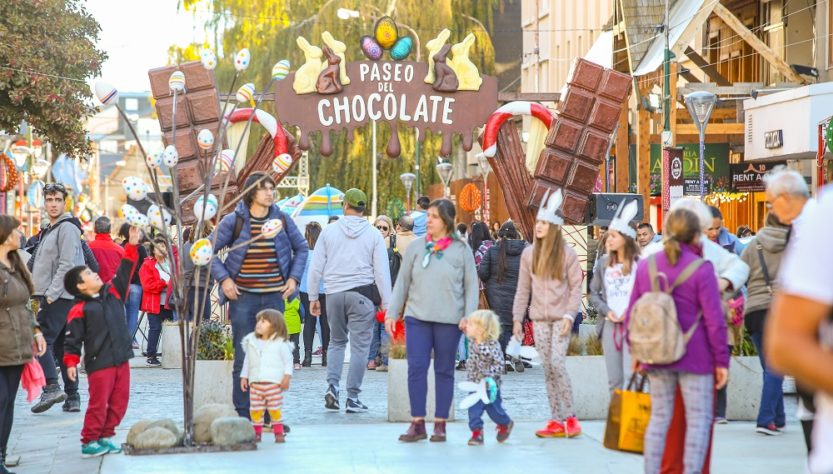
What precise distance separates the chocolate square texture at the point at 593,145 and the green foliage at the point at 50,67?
9.20 m

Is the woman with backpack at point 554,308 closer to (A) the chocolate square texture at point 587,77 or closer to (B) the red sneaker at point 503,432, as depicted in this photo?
(B) the red sneaker at point 503,432

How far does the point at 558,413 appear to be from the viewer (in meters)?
10.3

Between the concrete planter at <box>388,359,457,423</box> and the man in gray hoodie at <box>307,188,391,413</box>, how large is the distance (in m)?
0.59

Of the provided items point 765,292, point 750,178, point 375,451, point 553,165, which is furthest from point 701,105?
point 375,451

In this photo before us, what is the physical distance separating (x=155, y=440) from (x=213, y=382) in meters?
2.20

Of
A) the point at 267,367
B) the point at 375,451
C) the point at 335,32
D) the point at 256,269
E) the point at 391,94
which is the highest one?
the point at 335,32

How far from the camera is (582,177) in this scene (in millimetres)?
16984

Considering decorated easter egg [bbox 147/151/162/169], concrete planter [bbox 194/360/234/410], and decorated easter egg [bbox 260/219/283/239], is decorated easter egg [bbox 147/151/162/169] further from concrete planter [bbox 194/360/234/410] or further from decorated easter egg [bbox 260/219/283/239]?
concrete planter [bbox 194/360/234/410]

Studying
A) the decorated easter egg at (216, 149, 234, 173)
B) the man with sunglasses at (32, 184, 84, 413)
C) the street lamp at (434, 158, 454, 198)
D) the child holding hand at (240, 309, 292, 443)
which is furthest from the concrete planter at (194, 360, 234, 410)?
the street lamp at (434, 158, 454, 198)

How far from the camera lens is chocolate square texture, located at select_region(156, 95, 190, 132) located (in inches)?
639

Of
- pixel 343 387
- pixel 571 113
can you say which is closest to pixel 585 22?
pixel 571 113

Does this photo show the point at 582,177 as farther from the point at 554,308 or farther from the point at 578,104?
the point at 554,308

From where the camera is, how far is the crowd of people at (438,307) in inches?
281

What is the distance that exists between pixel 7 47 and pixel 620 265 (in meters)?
14.3
